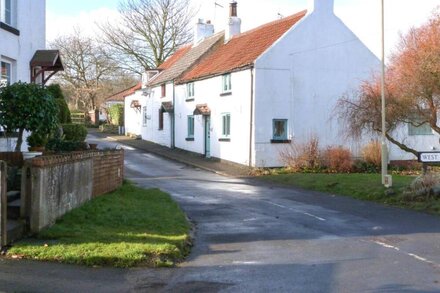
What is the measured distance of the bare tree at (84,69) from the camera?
202 ft

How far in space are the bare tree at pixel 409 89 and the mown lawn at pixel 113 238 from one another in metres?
13.4

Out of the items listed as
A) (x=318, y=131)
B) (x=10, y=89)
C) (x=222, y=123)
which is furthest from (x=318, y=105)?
(x=10, y=89)

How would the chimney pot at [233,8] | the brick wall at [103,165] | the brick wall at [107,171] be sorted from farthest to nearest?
1. the chimney pot at [233,8]
2. the brick wall at [107,171]
3. the brick wall at [103,165]

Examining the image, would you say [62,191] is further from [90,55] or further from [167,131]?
[90,55]

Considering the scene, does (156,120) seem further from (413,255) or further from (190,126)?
(413,255)

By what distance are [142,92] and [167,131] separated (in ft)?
27.4

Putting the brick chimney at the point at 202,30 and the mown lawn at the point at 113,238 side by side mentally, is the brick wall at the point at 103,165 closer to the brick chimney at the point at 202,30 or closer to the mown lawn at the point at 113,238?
the mown lawn at the point at 113,238

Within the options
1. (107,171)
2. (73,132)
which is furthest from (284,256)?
(73,132)

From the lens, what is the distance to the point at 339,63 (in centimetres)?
2978

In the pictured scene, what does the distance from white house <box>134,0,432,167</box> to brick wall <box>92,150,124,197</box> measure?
11.3 m

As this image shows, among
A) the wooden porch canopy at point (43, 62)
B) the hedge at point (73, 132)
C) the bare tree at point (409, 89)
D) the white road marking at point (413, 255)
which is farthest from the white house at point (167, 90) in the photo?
the white road marking at point (413, 255)

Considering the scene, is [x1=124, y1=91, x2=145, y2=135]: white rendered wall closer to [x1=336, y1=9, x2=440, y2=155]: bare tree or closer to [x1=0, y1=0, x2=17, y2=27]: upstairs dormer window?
[x1=336, y1=9, x2=440, y2=155]: bare tree

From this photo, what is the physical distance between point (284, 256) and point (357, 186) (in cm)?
1082

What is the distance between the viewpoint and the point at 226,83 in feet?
102
